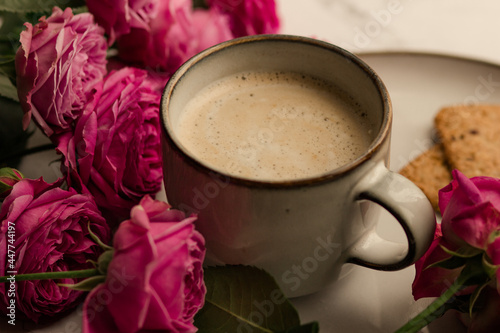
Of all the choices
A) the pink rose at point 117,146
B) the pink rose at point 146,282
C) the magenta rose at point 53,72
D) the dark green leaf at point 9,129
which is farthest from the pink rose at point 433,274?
the dark green leaf at point 9,129

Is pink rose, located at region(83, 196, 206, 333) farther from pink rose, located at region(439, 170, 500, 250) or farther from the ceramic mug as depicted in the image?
pink rose, located at region(439, 170, 500, 250)

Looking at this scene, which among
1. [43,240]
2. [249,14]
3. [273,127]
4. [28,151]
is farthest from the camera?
[249,14]

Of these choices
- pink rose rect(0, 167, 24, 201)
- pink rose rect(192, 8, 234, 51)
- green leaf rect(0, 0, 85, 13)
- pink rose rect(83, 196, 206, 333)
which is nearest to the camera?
pink rose rect(83, 196, 206, 333)

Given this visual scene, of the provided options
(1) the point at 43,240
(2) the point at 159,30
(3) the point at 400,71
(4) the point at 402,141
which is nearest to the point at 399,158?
(4) the point at 402,141

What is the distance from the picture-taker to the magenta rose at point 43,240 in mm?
577

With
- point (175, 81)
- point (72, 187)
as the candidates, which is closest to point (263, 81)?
point (175, 81)

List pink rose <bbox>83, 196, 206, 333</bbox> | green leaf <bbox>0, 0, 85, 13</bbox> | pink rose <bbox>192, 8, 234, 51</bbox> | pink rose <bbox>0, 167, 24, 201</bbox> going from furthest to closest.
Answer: pink rose <bbox>192, 8, 234, 51</bbox> < green leaf <bbox>0, 0, 85, 13</bbox> < pink rose <bbox>0, 167, 24, 201</bbox> < pink rose <bbox>83, 196, 206, 333</bbox>

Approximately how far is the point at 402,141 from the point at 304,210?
38cm

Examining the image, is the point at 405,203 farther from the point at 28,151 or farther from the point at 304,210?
the point at 28,151

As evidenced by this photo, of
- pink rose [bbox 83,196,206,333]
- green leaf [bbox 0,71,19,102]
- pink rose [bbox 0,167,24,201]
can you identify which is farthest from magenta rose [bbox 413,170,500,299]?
green leaf [bbox 0,71,19,102]

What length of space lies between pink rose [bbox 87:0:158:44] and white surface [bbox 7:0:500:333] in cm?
22

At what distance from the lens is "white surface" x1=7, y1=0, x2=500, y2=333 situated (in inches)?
25.4

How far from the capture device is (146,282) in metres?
0.48

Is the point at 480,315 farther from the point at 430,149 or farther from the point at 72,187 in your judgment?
the point at 72,187
